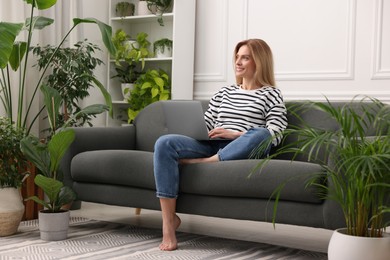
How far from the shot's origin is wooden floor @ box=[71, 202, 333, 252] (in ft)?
10.2

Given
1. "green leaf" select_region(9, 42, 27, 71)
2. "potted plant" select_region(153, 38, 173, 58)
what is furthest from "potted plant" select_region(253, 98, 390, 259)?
"potted plant" select_region(153, 38, 173, 58)

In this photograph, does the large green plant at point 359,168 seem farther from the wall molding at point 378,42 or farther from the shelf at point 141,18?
the shelf at point 141,18

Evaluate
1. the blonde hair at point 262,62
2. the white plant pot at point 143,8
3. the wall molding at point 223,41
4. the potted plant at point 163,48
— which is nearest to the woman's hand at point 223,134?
the blonde hair at point 262,62

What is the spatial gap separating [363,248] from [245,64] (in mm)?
1390

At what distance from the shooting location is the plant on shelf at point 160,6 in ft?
15.2

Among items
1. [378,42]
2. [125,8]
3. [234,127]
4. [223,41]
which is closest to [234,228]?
[234,127]

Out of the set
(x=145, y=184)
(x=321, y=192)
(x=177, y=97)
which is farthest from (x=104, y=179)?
(x=177, y=97)

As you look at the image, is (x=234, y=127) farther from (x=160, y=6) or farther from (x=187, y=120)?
(x=160, y=6)

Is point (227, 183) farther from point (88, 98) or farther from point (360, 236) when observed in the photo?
point (88, 98)

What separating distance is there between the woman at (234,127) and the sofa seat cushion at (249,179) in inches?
3.7

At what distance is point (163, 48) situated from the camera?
4668 mm

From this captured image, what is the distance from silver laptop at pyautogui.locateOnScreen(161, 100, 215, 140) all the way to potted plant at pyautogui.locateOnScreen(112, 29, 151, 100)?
177 centimetres

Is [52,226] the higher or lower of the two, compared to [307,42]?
lower

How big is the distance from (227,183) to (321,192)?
0.42m
